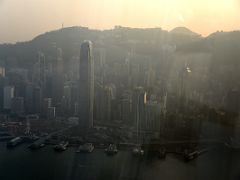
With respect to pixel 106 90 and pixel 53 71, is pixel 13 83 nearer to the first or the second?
pixel 53 71

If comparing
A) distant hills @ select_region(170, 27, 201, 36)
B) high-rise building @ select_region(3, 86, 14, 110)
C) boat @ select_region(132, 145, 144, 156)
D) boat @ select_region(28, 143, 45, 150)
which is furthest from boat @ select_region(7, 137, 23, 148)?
distant hills @ select_region(170, 27, 201, 36)

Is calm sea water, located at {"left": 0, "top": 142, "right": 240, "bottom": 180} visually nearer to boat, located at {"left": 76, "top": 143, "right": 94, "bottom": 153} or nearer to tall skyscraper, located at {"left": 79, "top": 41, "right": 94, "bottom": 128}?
boat, located at {"left": 76, "top": 143, "right": 94, "bottom": 153}

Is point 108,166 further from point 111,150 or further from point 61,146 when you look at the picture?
point 61,146

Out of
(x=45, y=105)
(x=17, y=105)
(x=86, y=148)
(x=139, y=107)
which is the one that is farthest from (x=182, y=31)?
(x=17, y=105)

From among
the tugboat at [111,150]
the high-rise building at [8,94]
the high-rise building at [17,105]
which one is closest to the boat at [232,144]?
the tugboat at [111,150]

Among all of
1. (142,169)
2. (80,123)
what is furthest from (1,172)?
(80,123)

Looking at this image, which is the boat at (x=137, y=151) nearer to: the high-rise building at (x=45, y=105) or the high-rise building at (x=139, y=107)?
the high-rise building at (x=139, y=107)
